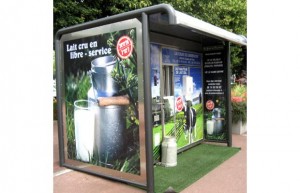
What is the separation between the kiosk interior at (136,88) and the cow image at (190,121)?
0.08 ft

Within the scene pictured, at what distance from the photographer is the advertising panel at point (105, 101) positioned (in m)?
4.61

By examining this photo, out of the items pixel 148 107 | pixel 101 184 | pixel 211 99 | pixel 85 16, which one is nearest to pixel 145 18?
pixel 148 107

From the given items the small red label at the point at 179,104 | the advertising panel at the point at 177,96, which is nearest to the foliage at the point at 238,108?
the advertising panel at the point at 177,96

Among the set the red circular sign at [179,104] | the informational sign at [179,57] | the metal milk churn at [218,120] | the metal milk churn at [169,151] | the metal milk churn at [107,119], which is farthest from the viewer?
the metal milk churn at [218,120]

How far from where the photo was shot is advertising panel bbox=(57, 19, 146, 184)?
461 cm

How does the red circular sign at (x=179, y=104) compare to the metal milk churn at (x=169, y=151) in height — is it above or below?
above

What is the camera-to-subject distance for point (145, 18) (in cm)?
429

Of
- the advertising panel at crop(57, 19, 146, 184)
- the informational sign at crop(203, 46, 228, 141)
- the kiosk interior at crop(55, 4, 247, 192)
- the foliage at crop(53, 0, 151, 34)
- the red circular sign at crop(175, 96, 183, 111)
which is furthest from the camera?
the foliage at crop(53, 0, 151, 34)

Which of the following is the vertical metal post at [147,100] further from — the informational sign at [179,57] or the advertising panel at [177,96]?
the informational sign at [179,57]

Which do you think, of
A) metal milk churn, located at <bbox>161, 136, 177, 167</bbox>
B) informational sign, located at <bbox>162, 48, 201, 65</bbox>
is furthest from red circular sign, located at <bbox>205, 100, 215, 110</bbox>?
metal milk churn, located at <bbox>161, 136, 177, 167</bbox>

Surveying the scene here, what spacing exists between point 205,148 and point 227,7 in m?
8.53

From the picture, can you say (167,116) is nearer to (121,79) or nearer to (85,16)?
(121,79)

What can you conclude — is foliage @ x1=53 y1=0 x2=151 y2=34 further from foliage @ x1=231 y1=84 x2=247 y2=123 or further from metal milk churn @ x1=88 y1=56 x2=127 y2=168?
foliage @ x1=231 y1=84 x2=247 y2=123

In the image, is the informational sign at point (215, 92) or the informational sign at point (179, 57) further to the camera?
the informational sign at point (215, 92)
